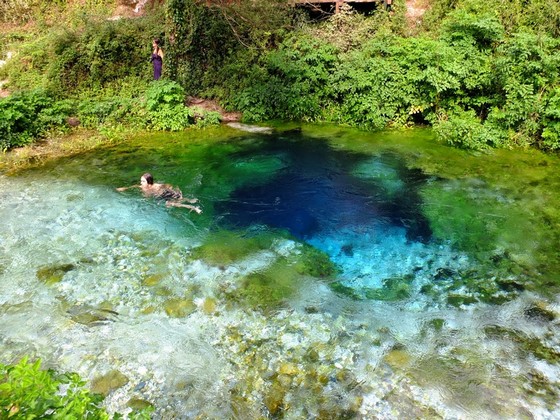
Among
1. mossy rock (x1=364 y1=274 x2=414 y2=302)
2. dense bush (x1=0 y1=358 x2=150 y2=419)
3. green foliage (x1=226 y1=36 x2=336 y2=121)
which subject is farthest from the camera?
green foliage (x1=226 y1=36 x2=336 y2=121)

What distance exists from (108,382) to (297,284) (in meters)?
3.03

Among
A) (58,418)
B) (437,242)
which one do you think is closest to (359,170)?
(437,242)

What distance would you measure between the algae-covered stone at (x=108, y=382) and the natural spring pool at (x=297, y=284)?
0.08 feet

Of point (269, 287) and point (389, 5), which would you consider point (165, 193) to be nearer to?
point (269, 287)

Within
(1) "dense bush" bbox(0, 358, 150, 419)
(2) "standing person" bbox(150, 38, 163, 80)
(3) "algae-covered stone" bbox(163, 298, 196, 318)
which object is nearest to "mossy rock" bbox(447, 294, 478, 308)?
(3) "algae-covered stone" bbox(163, 298, 196, 318)

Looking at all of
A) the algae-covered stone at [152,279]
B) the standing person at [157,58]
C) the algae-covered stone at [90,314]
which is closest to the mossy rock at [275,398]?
the algae-covered stone at [90,314]

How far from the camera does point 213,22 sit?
1428 centimetres

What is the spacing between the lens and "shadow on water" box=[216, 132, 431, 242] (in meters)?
8.43

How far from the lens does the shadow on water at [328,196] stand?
27.7ft

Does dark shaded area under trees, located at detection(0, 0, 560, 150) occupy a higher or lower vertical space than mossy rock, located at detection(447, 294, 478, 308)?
higher

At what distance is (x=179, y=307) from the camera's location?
6.21m

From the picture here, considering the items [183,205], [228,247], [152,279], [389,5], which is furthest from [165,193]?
[389,5]

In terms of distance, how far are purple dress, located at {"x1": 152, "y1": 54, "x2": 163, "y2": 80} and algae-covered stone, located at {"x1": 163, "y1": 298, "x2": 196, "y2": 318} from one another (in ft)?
33.0

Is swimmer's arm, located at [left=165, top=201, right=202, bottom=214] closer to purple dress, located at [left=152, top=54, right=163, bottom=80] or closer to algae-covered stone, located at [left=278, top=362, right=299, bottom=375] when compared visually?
algae-covered stone, located at [left=278, top=362, right=299, bottom=375]
